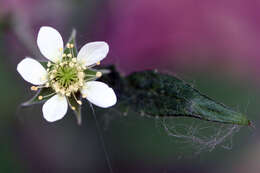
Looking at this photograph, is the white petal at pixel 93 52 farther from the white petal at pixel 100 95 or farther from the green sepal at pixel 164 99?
the green sepal at pixel 164 99

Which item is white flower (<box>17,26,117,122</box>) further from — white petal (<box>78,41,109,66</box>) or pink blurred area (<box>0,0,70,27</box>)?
pink blurred area (<box>0,0,70,27</box>)

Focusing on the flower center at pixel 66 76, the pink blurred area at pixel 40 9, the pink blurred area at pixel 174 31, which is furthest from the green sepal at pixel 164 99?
the pink blurred area at pixel 40 9

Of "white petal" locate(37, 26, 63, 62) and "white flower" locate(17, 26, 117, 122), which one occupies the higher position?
"white petal" locate(37, 26, 63, 62)

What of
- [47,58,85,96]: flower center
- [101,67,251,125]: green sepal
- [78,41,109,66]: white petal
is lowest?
[101,67,251,125]: green sepal

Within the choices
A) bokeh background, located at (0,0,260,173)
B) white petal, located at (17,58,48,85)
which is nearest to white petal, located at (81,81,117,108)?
white petal, located at (17,58,48,85)

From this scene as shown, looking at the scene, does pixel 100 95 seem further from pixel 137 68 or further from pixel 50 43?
pixel 137 68

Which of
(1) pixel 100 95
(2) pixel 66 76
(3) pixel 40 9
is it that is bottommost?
(1) pixel 100 95

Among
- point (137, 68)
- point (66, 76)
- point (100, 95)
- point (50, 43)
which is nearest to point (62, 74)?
point (66, 76)
